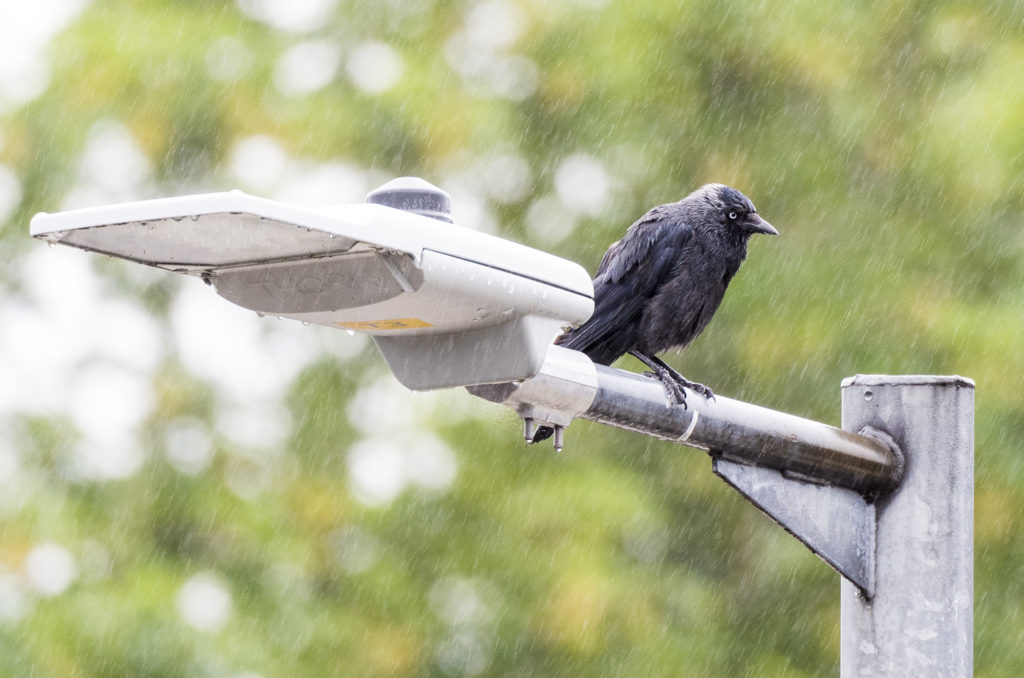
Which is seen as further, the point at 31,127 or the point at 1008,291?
the point at 31,127

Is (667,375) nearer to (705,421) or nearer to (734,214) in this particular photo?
(734,214)

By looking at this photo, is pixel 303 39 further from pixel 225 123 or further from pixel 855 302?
pixel 855 302

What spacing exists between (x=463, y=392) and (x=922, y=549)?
155 inches

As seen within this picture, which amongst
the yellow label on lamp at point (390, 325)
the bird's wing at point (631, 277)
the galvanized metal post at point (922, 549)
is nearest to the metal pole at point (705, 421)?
the galvanized metal post at point (922, 549)

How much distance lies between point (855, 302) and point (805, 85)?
3.80 feet

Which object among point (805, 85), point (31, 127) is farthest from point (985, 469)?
point (31, 127)

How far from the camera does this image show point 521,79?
7.12 meters

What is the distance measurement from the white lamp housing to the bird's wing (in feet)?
7.25

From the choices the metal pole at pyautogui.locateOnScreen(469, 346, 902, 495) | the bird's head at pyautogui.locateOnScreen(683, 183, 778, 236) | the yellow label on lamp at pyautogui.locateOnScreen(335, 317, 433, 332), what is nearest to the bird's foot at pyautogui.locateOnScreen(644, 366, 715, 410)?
the metal pole at pyautogui.locateOnScreen(469, 346, 902, 495)

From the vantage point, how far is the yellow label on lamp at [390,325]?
2061 millimetres

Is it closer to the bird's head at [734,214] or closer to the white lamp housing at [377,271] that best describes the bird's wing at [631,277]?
the bird's head at [734,214]

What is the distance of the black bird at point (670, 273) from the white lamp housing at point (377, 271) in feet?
7.53

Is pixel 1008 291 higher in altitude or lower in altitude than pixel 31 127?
higher


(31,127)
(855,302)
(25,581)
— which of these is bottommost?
(25,581)
